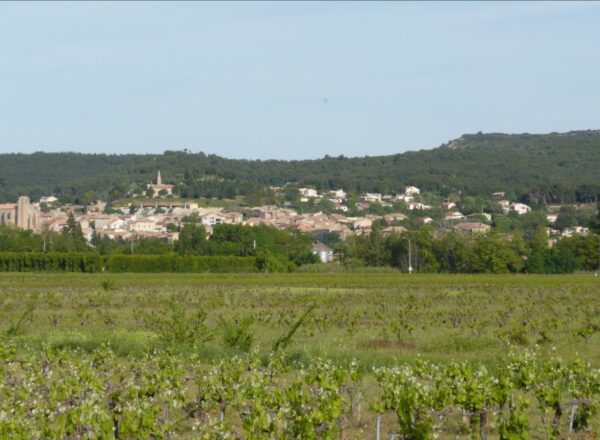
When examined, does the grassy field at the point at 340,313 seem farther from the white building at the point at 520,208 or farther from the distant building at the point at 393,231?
the white building at the point at 520,208

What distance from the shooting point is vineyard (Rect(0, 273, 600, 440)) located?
41.5 feet

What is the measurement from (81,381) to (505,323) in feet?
63.2

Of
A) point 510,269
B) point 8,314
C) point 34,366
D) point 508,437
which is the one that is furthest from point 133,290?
point 510,269

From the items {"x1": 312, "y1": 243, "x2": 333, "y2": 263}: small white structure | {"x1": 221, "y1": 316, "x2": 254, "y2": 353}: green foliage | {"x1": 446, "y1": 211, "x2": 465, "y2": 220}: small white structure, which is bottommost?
{"x1": 312, "y1": 243, "x2": 333, "y2": 263}: small white structure

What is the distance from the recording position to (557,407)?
1419 cm

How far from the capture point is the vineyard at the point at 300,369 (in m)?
12.7

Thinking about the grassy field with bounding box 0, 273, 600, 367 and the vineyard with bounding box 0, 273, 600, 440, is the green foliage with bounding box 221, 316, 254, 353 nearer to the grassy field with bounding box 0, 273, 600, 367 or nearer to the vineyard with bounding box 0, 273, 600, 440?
the vineyard with bounding box 0, 273, 600, 440

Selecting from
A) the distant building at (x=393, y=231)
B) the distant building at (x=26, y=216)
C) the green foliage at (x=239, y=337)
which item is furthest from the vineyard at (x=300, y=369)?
the distant building at (x=26, y=216)

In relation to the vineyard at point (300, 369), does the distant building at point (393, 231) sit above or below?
below

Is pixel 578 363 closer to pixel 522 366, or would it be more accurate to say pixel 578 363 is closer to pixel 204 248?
pixel 522 366

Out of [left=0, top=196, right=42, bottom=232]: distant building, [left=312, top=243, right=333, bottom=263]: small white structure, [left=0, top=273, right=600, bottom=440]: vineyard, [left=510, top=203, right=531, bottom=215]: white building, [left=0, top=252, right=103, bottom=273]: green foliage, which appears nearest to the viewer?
[left=0, top=273, right=600, bottom=440]: vineyard

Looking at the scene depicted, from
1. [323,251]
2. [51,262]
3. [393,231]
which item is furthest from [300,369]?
[323,251]

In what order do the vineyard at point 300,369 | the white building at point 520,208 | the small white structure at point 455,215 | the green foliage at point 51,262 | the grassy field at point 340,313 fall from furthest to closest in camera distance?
the white building at point 520,208 → the small white structure at point 455,215 → the green foliage at point 51,262 → the grassy field at point 340,313 → the vineyard at point 300,369

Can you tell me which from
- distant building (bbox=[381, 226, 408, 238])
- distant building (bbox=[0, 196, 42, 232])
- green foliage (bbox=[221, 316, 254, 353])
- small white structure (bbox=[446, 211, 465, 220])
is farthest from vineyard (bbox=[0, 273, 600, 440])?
small white structure (bbox=[446, 211, 465, 220])
